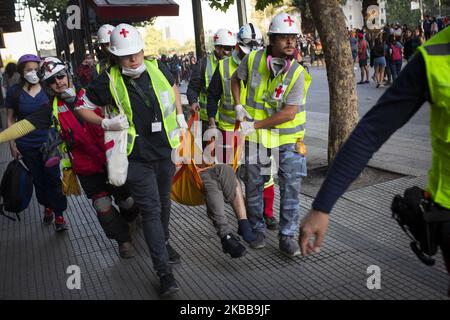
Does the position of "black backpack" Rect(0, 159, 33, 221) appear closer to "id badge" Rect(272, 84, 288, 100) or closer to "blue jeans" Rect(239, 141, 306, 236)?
"blue jeans" Rect(239, 141, 306, 236)

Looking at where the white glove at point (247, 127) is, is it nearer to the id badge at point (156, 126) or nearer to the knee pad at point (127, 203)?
the id badge at point (156, 126)

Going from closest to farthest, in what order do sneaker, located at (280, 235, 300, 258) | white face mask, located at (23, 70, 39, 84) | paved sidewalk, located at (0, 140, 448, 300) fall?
paved sidewalk, located at (0, 140, 448, 300)
sneaker, located at (280, 235, 300, 258)
white face mask, located at (23, 70, 39, 84)

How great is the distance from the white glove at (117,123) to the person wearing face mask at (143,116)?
5 cm

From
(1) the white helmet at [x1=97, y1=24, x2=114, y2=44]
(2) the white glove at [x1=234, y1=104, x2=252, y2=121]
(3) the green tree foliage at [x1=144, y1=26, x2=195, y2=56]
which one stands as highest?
(3) the green tree foliage at [x1=144, y1=26, x2=195, y2=56]

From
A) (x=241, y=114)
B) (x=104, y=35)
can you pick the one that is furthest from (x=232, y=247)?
(x=104, y=35)

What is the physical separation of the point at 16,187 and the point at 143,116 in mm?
2365

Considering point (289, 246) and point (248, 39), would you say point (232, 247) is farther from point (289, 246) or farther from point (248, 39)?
point (248, 39)

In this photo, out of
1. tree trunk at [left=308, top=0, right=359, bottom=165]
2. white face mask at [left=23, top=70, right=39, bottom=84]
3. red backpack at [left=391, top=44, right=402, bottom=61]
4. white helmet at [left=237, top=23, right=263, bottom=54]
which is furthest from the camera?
red backpack at [left=391, top=44, right=402, bottom=61]

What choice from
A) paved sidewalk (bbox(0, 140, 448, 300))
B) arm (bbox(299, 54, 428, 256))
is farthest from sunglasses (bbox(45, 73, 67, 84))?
arm (bbox(299, 54, 428, 256))

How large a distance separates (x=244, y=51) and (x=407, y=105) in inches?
130

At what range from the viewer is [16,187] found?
533cm

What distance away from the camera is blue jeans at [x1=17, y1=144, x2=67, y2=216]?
5328mm

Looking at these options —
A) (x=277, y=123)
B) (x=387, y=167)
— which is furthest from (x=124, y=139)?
(x=387, y=167)

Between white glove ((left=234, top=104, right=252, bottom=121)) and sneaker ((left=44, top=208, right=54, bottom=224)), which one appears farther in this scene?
sneaker ((left=44, top=208, right=54, bottom=224))
